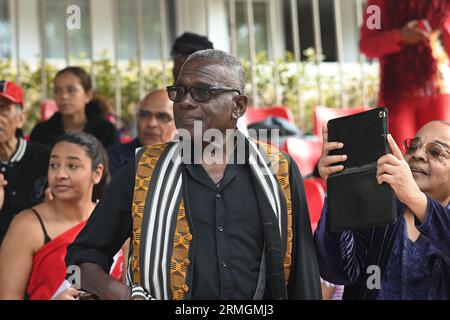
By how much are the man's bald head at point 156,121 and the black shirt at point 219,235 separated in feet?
8.13

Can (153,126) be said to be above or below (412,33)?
below

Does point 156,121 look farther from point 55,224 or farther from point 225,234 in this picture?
point 225,234

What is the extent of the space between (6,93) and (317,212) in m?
1.94

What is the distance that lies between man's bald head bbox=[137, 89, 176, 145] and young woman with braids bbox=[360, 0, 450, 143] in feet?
4.28

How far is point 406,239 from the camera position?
3.12m

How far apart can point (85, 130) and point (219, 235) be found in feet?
11.1

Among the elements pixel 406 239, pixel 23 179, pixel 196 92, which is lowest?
pixel 406 239

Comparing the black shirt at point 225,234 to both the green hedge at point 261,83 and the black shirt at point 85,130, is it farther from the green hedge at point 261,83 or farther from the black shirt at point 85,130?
the green hedge at point 261,83

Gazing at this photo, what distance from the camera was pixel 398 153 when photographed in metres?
2.75

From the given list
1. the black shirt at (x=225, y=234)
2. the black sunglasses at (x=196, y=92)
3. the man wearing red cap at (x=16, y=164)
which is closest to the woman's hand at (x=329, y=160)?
the black shirt at (x=225, y=234)

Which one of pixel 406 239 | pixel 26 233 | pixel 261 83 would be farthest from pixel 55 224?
pixel 261 83
